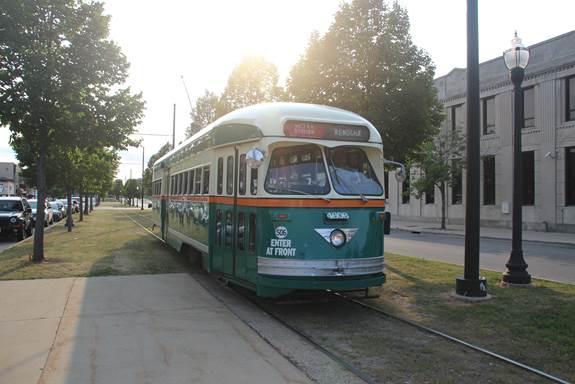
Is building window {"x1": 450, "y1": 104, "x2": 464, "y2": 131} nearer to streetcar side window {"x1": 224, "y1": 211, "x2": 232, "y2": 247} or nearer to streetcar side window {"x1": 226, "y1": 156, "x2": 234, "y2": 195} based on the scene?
streetcar side window {"x1": 226, "y1": 156, "x2": 234, "y2": 195}

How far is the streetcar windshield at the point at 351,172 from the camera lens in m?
7.44

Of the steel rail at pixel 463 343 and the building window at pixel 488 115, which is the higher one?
the building window at pixel 488 115

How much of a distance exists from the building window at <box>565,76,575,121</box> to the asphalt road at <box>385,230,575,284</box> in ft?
27.9

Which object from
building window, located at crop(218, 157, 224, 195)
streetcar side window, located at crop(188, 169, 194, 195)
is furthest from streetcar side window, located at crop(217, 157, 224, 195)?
streetcar side window, located at crop(188, 169, 194, 195)

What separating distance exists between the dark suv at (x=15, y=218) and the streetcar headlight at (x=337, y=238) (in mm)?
16872

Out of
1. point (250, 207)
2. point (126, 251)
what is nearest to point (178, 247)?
point (126, 251)

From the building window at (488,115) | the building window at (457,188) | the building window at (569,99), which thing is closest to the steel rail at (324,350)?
the building window at (569,99)

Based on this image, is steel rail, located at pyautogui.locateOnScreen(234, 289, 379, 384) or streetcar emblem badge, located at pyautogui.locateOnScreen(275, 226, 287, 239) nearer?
steel rail, located at pyautogui.locateOnScreen(234, 289, 379, 384)

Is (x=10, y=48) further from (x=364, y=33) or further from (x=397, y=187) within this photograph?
(x=397, y=187)

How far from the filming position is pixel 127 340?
597cm

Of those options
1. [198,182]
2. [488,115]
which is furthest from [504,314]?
[488,115]

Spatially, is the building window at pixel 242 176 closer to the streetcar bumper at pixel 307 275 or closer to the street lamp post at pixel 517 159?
the streetcar bumper at pixel 307 275

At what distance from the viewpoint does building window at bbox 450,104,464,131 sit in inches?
1280

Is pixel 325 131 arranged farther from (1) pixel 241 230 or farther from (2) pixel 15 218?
(2) pixel 15 218
